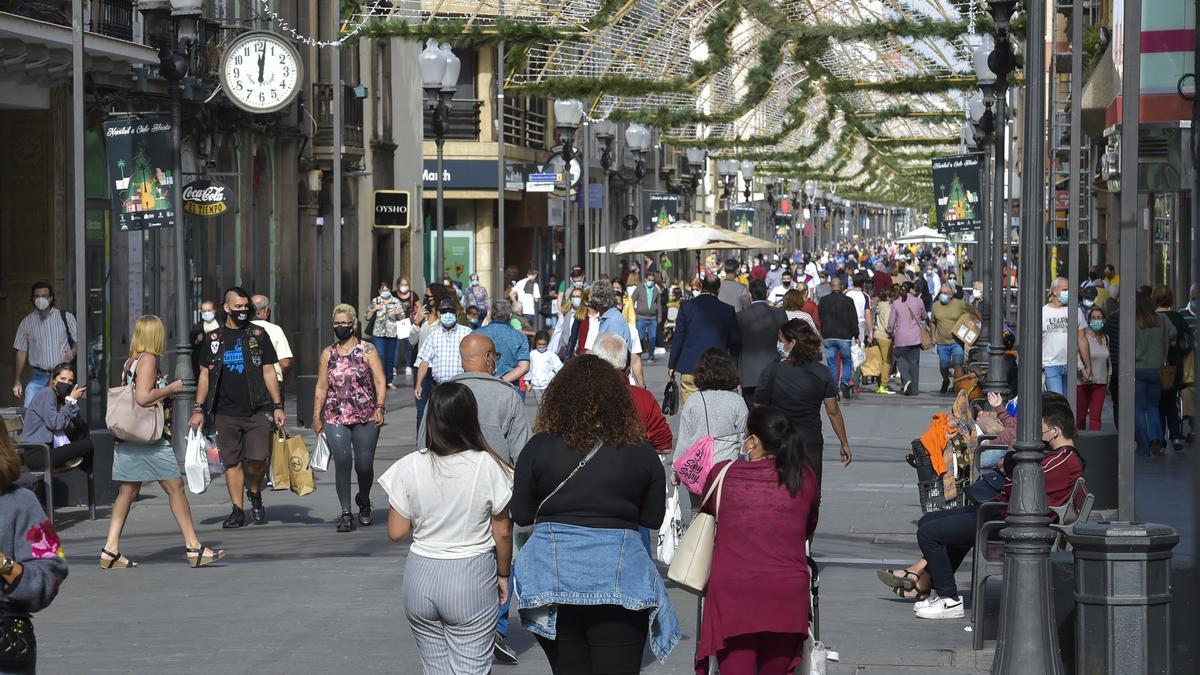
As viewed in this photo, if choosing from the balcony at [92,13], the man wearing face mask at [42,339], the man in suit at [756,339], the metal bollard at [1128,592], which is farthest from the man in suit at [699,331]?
the balcony at [92,13]

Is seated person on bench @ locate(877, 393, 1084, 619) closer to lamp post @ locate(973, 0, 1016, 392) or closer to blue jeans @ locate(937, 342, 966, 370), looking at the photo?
lamp post @ locate(973, 0, 1016, 392)

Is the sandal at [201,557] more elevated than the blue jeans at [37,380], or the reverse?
the blue jeans at [37,380]

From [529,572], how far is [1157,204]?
31596mm

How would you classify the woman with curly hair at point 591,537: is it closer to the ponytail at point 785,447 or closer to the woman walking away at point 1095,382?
the ponytail at point 785,447

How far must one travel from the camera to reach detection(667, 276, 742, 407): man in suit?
1672cm

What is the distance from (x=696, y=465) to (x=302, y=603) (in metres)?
2.63

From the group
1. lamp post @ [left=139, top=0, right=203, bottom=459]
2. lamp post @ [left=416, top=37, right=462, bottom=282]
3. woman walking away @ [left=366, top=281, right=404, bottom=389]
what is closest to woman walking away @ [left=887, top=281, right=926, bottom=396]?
lamp post @ [left=416, top=37, right=462, bottom=282]

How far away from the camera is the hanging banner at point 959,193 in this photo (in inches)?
1041

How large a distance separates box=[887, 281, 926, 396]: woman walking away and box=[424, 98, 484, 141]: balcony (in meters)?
22.2

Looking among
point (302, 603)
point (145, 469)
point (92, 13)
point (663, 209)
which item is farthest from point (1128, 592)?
point (663, 209)

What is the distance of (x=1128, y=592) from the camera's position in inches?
337

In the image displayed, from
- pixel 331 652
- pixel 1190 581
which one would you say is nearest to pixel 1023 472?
pixel 1190 581

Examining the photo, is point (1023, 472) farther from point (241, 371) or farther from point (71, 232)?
point (71, 232)

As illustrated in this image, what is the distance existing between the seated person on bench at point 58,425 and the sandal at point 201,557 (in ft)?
8.31
